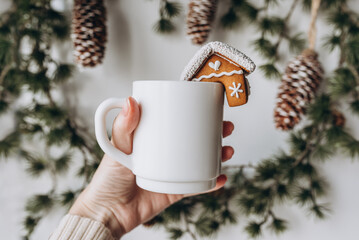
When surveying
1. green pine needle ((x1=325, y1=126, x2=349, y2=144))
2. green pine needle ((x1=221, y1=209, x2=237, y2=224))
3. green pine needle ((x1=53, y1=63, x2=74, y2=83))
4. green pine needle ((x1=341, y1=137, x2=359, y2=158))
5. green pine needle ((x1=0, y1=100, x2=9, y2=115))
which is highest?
green pine needle ((x1=53, y1=63, x2=74, y2=83))

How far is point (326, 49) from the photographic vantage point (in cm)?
89

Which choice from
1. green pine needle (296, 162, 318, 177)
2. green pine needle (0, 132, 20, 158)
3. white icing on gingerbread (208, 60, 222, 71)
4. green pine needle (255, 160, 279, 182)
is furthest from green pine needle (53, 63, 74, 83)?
green pine needle (296, 162, 318, 177)

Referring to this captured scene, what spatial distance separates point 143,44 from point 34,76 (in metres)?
0.34

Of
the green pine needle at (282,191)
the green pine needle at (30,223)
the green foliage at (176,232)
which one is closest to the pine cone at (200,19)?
the green pine needle at (282,191)

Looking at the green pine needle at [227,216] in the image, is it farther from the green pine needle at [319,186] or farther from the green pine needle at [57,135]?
the green pine needle at [57,135]

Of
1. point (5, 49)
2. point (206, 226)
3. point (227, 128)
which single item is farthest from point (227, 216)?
point (5, 49)

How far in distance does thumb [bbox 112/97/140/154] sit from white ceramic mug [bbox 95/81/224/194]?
0.04 ft

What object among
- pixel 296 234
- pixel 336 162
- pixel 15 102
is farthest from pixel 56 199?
pixel 336 162

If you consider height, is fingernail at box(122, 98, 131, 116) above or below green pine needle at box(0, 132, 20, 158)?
above

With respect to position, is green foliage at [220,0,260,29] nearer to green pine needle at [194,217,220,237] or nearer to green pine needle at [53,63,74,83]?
green pine needle at [53,63,74,83]

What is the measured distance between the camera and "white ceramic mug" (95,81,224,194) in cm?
47

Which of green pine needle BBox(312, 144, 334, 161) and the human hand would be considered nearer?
the human hand

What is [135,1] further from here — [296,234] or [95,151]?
[296,234]

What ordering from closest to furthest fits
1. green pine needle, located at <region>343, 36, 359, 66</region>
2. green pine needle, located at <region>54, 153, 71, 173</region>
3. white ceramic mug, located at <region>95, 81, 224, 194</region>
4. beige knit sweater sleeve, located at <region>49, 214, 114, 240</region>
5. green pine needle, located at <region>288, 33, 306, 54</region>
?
1. white ceramic mug, located at <region>95, 81, 224, 194</region>
2. beige knit sweater sleeve, located at <region>49, 214, 114, 240</region>
3. green pine needle, located at <region>343, 36, 359, 66</region>
4. green pine needle, located at <region>288, 33, 306, 54</region>
5. green pine needle, located at <region>54, 153, 71, 173</region>
